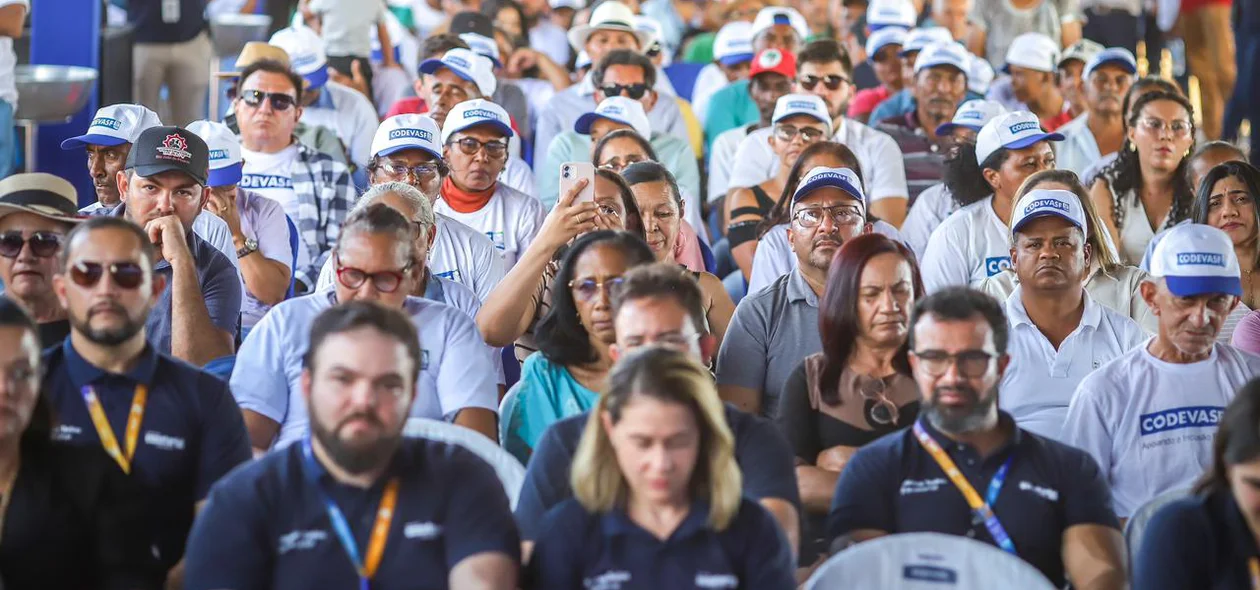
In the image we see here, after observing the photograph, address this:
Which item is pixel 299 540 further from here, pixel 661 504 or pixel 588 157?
pixel 588 157

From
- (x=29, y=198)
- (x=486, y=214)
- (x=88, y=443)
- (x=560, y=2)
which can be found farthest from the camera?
(x=560, y=2)

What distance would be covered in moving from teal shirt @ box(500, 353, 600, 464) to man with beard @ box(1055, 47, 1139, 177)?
468cm

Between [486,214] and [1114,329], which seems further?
[486,214]

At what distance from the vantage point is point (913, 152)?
8.27 metres

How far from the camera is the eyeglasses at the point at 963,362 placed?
12.0 feet

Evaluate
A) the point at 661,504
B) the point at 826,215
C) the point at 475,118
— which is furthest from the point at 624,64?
the point at 661,504

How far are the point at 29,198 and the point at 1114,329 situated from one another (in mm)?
3408

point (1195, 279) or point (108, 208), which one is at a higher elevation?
point (108, 208)

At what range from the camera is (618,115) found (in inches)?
296

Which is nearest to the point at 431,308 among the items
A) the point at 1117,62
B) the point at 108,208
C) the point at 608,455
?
the point at 608,455

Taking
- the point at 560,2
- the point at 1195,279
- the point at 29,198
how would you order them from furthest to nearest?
the point at 560,2 < the point at 29,198 < the point at 1195,279

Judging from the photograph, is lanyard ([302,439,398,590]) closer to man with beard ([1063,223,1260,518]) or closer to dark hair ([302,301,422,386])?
dark hair ([302,301,422,386])

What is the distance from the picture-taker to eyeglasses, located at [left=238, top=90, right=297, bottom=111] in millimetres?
6906

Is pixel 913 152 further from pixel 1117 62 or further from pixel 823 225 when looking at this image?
pixel 823 225
